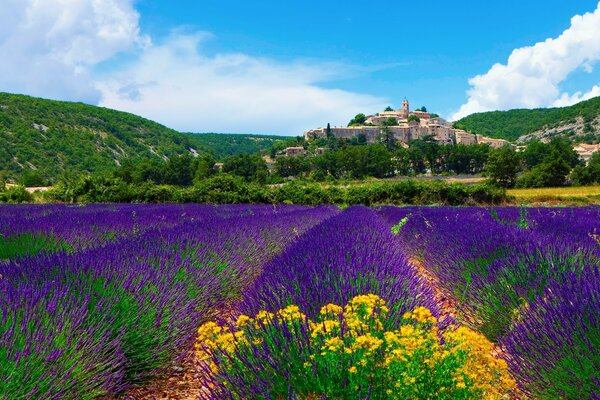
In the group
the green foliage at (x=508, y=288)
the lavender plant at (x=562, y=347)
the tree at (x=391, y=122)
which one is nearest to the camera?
the lavender plant at (x=562, y=347)

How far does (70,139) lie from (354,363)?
93.3 metres

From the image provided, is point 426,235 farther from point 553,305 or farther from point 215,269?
point 553,305

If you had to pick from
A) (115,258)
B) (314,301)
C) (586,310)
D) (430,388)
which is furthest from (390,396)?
(115,258)

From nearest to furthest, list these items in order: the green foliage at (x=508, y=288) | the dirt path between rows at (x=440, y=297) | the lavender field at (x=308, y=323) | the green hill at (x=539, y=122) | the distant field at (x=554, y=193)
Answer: the lavender field at (x=308, y=323)
the green foliage at (x=508, y=288)
the dirt path between rows at (x=440, y=297)
the distant field at (x=554, y=193)
the green hill at (x=539, y=122)

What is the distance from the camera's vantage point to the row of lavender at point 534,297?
2.04 meters

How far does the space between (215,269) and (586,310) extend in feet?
9.90

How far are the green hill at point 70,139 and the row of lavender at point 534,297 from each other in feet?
213

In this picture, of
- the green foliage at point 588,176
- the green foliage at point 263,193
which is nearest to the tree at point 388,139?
the green foliage at point 588,176

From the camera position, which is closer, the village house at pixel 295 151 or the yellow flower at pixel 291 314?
the yellow flower at pixel 291 314

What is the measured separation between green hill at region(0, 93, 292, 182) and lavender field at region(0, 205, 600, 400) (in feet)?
212

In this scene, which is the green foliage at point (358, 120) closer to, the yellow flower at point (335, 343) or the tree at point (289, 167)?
the tree at point (289, 167)

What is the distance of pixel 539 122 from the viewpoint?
502ft

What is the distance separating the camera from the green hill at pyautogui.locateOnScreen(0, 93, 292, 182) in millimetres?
70562

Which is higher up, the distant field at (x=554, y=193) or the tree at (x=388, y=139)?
the tree at (x=388, y=139)
